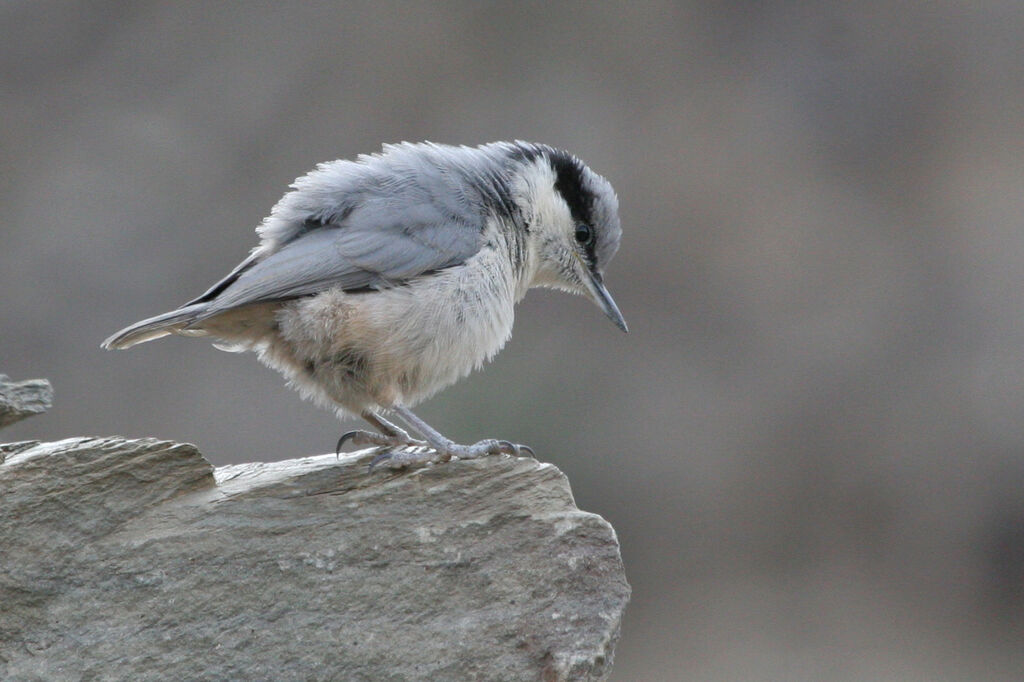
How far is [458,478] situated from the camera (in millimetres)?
3670

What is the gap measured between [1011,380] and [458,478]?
601 centimetres

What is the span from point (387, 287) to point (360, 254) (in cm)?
14

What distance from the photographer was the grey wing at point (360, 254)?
374cm

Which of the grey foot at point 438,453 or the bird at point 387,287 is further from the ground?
the bird at point 387,287

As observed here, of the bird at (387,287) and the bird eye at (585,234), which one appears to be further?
the bird eye at (585,234)

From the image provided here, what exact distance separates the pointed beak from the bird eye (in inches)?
4.8

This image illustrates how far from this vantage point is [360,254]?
3854 mm

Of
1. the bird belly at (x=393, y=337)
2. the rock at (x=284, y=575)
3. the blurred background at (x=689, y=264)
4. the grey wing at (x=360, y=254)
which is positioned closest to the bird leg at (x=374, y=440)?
the bird belly at (x=393, y=337)

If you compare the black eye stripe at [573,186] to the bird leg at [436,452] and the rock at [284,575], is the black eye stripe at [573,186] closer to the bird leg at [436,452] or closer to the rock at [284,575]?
the bird leg at [436,452]

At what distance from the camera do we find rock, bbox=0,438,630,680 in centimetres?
325

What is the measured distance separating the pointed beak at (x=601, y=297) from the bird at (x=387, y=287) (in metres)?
0.30

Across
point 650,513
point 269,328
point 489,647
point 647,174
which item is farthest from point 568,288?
point 647,174

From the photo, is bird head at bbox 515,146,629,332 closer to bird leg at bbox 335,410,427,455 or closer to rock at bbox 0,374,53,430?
bird leg at bbox 335,410,427,455

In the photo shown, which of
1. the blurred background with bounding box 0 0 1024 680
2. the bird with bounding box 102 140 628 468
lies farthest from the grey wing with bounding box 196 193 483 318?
the blurred background with bounding box 0 0 1024 680
